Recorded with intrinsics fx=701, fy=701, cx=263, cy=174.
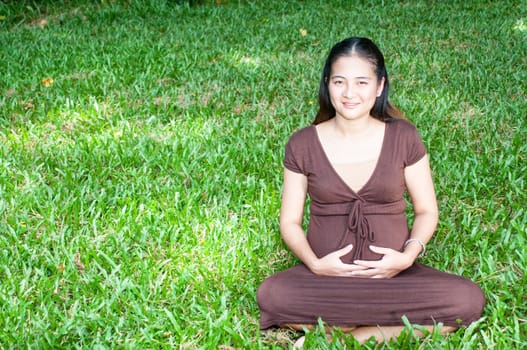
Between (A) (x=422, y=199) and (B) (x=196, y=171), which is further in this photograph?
(B) (x=196, y=171)

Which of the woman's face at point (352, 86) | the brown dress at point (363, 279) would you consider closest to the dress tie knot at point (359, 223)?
the brown dress at point (363, 279)

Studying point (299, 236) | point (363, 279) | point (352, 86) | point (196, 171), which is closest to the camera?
point (363, 279)

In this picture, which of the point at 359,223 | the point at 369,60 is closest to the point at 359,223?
the point at 359,223

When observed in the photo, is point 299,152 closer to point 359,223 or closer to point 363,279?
point 359,223

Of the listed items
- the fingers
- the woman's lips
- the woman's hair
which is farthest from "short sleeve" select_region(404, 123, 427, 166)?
the fingers

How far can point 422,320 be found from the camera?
2.54 m

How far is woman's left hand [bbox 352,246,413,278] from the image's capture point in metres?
2.58

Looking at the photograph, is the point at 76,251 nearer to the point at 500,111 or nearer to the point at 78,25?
the point at 500,111

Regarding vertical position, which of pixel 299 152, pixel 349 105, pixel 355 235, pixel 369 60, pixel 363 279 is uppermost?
pixel 369 60

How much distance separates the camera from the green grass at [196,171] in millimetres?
2709

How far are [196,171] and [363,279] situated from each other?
1664 millimetres

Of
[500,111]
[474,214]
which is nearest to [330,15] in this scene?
[500,111]

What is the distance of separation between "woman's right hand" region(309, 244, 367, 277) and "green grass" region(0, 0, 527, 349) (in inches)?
9.3

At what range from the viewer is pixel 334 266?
2.58 m
